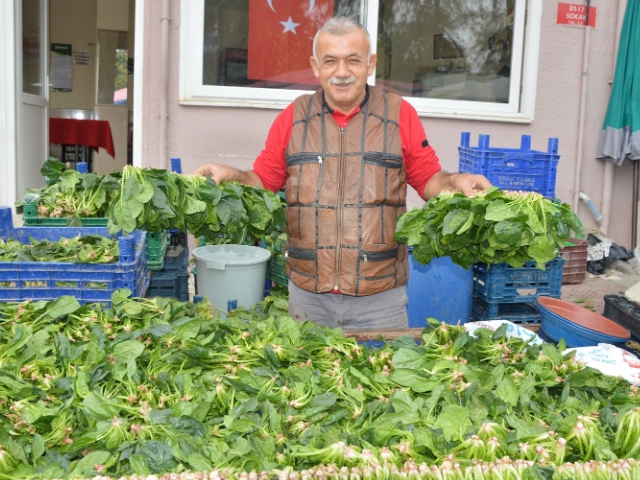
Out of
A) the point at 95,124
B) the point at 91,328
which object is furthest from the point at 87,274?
the point at 95,124

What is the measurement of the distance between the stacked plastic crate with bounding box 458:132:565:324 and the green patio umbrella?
2004 mm

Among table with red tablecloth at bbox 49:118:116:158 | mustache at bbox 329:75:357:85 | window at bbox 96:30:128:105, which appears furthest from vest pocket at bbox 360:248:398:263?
window at bbox 96:30:128:105

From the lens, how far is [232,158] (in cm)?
613

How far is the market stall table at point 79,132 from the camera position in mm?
10414

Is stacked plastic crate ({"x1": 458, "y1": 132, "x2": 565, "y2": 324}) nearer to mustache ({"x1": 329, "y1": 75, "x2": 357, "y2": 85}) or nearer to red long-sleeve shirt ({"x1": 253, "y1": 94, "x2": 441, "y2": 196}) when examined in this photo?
red long-sleeve shirt ({"x1": 253, "y1": 94, "x2": 441, "y2": 196})

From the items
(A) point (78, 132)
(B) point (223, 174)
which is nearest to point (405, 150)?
(B) point (223, 174)

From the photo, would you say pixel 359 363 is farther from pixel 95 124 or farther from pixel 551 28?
pixel 95 124

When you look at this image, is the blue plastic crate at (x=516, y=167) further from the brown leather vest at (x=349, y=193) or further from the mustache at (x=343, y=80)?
the mustache at (x=343, y=80)

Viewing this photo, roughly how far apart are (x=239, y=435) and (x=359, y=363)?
0.60 m

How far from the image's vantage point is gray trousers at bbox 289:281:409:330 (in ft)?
10.0

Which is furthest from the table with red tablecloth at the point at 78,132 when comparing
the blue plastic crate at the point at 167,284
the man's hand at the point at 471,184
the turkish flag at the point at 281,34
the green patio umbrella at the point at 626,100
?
the man's hand at the point at 471,184

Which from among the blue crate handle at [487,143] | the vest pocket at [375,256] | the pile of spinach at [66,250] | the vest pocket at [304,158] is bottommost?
the pile of spinach at [66,250]

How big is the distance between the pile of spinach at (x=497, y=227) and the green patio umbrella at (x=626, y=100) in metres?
4.72

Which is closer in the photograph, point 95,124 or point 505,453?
point 505,453
